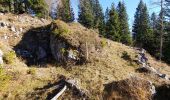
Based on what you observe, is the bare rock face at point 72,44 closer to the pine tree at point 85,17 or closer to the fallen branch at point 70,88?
the fallen branch at point 70,88

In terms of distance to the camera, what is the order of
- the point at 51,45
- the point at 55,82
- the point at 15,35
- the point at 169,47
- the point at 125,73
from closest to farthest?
the point at 55,82
the point at 125,73
the point at 51,45
the point at 15,35
the point at 169,47

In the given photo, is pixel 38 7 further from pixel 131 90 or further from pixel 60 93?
pixel 131 90

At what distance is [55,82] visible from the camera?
27.6m

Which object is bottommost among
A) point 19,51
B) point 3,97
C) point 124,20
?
point 3,97

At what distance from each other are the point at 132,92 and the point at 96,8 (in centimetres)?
4636

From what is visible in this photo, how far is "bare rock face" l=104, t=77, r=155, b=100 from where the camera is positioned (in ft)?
81.9

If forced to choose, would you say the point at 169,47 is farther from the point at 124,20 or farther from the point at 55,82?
the point at 55,82

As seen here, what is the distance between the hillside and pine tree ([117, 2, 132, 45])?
20326 millimetres

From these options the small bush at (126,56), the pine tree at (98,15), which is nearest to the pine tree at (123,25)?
the pine tree at (98,15)

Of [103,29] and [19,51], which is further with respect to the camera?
[103,29]

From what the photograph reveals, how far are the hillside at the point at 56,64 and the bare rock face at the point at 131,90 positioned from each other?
0.08m

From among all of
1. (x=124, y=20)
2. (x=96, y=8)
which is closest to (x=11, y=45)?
(x=124, y=20)

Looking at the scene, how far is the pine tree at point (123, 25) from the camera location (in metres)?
58.5

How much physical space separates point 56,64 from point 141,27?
32.4m
